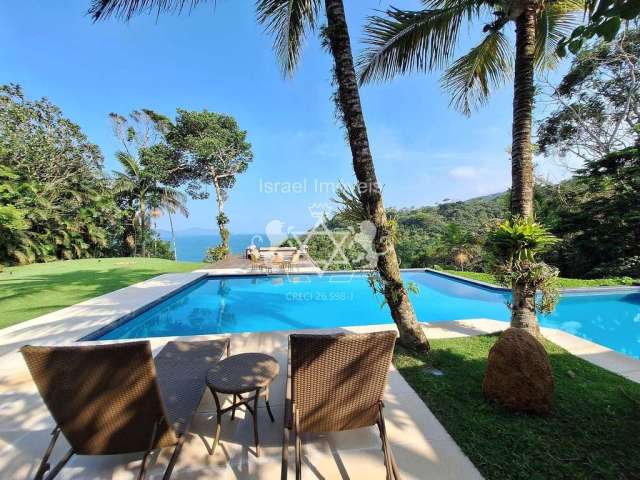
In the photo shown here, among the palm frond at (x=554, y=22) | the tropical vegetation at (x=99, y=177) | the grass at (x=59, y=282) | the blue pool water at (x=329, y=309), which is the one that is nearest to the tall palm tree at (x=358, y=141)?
the blue pool water at (x=329, y=309)

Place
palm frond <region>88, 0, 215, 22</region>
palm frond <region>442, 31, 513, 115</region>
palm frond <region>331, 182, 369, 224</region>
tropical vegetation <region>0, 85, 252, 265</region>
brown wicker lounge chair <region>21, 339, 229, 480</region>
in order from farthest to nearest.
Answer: tropical vegetation <region>0, 85, 252, 265</region>
palm frond <region>442, 31, 513, 115</region>
palm frond <region>331, 182, 369, 224</region>
palm frond <region>88, 0, 215, 22</region>
brown wicker lounge chair <region>21, 339, 229, 480</region>

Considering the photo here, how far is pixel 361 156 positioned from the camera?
12.3 ft

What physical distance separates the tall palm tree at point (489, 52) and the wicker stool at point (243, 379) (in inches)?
151

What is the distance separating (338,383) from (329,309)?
5841 mm

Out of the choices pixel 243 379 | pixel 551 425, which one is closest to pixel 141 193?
pixel 243 379

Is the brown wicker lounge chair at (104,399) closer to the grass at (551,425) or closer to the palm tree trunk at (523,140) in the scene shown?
the grass at (551,425)

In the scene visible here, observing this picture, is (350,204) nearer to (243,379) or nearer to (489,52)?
(243,379)

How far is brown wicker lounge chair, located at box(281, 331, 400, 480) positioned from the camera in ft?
6.41

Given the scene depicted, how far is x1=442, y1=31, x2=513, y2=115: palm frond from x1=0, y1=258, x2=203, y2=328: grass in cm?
1033

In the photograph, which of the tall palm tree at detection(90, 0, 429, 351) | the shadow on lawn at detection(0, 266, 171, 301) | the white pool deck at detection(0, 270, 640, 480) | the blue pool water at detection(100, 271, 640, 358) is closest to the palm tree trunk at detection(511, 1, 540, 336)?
the white pool deck at detection(0, 270, 640, 480)

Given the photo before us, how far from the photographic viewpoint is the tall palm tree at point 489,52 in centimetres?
390

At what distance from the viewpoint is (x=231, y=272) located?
11086 millimetres

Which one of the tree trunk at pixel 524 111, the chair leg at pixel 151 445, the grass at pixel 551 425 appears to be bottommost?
the grass at pixel 551 425

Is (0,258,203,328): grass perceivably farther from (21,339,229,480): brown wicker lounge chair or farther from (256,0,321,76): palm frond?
(256,0,321,76): palm frond
